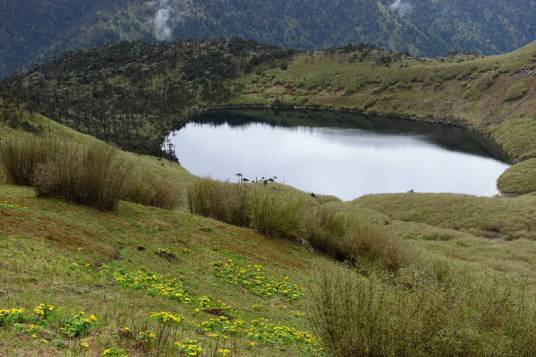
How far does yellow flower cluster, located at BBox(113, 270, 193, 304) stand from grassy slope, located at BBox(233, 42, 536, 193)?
334ft

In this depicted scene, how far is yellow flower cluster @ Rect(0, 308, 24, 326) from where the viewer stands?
33.4 feet

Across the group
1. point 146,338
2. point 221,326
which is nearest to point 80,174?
point 221,326

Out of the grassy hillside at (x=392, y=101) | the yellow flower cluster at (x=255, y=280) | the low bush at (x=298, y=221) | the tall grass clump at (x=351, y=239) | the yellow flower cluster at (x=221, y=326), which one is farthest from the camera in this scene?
the grassy hillside at (x=392, y=101)

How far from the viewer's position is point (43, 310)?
11.1 metres

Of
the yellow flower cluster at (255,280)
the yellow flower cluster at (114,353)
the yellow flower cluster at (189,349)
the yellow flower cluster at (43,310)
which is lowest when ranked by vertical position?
the yellow flower cluster at (255,280)

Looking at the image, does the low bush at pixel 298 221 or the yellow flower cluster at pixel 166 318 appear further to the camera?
the low bush at pixel 298 221

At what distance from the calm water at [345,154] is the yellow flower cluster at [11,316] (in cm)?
7162

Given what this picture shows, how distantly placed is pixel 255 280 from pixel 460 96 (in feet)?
519

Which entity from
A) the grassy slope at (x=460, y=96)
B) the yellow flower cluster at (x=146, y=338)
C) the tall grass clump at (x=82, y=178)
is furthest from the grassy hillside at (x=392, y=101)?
the yellow flower cluster at (x=146, y=338)

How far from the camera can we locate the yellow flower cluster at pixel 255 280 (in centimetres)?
1962

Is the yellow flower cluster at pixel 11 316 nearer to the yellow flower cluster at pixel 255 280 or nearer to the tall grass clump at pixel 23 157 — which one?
the yellow flower cluster at pixel 255 280

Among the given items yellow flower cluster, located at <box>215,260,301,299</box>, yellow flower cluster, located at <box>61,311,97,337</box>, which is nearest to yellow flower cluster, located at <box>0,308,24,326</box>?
yellow flower cluster, located at <box>61,311,97,337</box>

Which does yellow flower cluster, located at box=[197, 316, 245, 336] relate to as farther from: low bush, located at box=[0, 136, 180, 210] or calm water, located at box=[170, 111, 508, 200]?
calm water, located at box=[170, 111, 508, 200]

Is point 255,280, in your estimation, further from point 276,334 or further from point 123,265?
point 276,334
